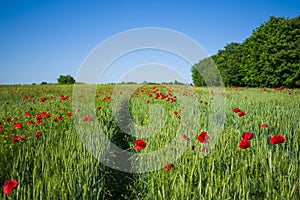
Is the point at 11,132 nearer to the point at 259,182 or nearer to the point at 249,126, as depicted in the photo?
the point at 259,182

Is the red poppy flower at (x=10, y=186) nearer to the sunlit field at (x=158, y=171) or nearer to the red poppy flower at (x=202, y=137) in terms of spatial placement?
the sunlit field at (x=158, y=171)

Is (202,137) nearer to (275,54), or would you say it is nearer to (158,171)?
(158,171)

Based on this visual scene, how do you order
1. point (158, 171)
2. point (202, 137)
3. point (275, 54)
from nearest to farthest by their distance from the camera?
point (202, 137) → point (158, 171) → point (275, 54)

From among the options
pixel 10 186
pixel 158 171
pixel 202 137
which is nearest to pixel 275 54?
pixel 202 137

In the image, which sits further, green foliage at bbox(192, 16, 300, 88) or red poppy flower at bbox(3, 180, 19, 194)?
green foliage at bbox(192, 16, 300, 88)

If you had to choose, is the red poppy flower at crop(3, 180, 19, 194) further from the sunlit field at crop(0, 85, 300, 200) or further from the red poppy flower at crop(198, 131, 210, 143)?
the red poppy flower at crop(198, 131, 210, 143)

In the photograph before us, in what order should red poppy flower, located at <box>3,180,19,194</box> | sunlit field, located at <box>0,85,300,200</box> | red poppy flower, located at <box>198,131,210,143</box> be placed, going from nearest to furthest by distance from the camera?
red poppy flower, located at <box>3,180,19,194</box>, sunlit field, located at <box>0,85,300,200</box>, red poppy flower, located at <box>198,131,210,143</box>

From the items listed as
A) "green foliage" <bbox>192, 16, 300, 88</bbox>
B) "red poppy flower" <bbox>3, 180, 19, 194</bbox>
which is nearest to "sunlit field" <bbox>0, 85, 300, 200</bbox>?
"red poppy flower" <bbox>3, 180, 19, 194</bbox>

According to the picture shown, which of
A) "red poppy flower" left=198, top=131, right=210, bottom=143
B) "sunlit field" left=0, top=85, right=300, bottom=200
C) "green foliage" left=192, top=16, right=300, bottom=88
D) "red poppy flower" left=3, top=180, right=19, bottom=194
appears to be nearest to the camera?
"red poppy flower" left=3, top=180, right=19, bottom=194

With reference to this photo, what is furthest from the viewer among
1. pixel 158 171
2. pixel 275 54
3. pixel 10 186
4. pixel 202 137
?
pixel 275 54

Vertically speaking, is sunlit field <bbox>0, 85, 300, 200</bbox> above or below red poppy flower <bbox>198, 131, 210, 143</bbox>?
below

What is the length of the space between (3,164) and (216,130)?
2.78m

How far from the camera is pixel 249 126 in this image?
12.7ft

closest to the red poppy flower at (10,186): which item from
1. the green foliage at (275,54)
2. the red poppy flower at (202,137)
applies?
the red poppy flower at (202,137)
